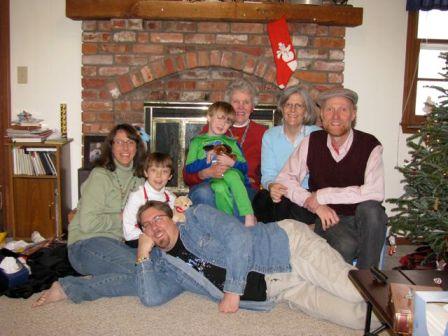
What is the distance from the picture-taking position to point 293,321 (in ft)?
7.16

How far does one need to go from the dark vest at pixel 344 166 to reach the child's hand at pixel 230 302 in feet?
2.55

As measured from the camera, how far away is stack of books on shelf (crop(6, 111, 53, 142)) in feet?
10.9

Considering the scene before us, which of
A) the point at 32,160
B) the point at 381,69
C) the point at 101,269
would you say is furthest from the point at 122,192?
the point at 381,69

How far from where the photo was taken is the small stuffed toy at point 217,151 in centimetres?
268

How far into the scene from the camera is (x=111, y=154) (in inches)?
102

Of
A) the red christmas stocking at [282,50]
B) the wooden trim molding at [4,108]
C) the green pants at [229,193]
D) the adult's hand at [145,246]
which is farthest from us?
the wooden trim molding at [4,108]

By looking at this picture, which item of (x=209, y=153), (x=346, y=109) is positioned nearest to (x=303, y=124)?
(x=346, y=109)

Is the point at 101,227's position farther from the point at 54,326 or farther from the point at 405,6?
the point at 405,6

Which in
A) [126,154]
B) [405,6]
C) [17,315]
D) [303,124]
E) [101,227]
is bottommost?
[17,315]

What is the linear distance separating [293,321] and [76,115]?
7.74ft

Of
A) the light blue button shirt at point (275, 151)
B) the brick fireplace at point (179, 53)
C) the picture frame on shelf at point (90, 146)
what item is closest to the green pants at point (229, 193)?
the light blue button shirt at point (275, 151)

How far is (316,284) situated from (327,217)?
0.41 meters

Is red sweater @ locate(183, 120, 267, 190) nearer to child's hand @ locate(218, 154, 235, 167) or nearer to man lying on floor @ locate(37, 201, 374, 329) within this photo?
child's hand @ locate(218, 154, 235, 167)

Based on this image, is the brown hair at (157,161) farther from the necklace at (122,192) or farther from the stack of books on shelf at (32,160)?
the stack of books on shelf at (32,160)
